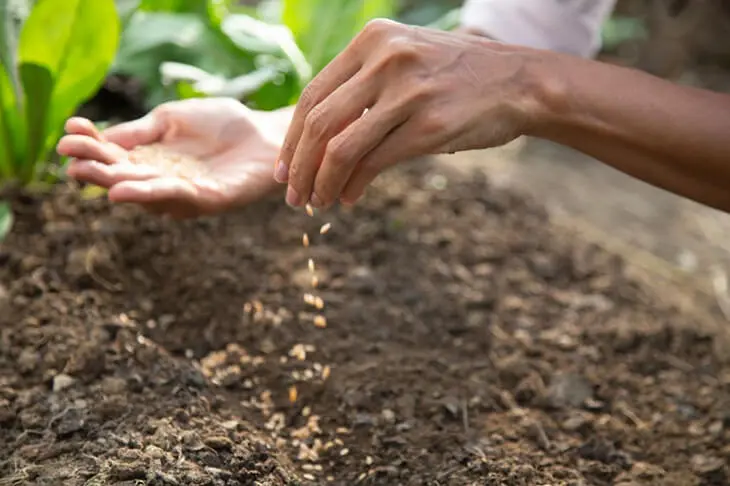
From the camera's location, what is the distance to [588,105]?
4.08 ft

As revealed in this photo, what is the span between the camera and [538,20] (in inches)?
68.5

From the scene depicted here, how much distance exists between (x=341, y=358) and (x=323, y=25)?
3.19ft

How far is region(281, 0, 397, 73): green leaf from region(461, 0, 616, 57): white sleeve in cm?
54

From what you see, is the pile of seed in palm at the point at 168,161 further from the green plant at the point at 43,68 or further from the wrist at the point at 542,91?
the wrist at the point at 542,91

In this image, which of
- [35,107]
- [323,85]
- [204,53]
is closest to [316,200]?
[323,85]

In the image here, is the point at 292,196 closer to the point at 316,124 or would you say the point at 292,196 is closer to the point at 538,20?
the point at 316,124

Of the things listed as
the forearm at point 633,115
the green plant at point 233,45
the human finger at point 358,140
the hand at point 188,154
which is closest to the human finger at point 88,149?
the hand at point 188,154

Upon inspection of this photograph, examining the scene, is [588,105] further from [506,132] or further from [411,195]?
[411,195]

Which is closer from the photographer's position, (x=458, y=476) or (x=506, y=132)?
(x=506, y=132)

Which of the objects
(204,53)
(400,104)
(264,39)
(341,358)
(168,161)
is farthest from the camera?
(204,53)

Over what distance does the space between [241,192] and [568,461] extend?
25.4 inches

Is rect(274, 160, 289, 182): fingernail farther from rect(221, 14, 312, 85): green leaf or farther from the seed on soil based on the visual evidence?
rect(221, 14, 312, 85): green leaf

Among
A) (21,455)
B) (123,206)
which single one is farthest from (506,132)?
(123,206)

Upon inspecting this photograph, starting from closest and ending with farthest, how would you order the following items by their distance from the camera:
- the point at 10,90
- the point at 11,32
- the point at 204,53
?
1. the point at 11,32
2. the point at 10,90
3. the point at 204,53
